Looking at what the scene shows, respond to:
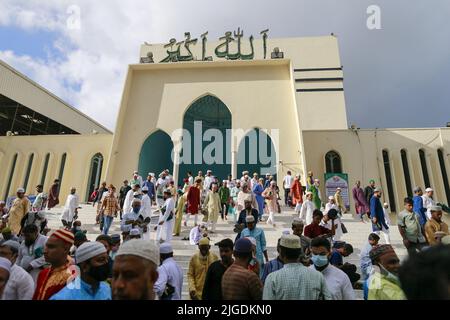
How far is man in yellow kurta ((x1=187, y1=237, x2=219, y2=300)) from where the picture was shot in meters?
3.36

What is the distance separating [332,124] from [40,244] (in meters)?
19.2

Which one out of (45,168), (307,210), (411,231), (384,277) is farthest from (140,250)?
(45,168)

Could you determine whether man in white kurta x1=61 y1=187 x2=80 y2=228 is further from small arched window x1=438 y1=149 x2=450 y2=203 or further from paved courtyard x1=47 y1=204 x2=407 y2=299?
small arched window x1=438 y1=149 x2=450 y2=203

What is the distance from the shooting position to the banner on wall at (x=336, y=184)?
13.9 meters

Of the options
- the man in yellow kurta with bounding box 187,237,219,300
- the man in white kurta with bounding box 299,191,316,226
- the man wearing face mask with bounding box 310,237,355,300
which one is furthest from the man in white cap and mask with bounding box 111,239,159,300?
the man in white kurta with bounding box 299,191,316,226

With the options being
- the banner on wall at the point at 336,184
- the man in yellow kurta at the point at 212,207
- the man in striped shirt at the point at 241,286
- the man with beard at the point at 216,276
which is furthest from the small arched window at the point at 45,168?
the man in striped shirt at the point at 241,286

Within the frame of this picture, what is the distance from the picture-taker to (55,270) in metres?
2.36

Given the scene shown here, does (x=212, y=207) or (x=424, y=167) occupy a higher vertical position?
(x=424, y=167)

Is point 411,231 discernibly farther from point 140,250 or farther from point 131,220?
point 131,220

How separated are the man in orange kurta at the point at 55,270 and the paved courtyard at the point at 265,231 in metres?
2.64

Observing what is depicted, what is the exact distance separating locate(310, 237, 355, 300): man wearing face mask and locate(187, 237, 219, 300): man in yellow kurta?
1.34 m

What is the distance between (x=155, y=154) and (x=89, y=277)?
15.8m
